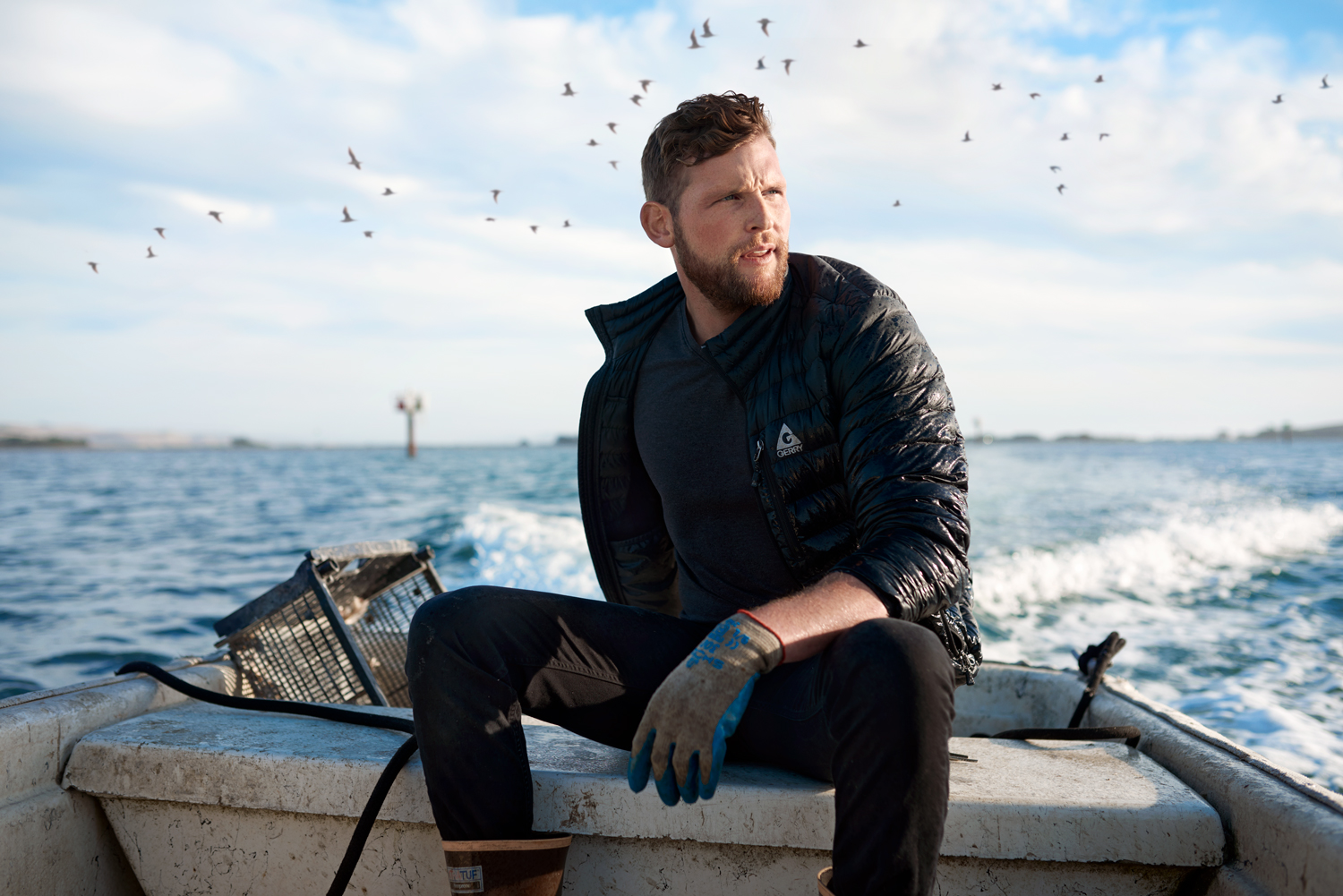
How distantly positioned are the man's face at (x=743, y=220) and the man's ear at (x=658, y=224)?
15 centimetres

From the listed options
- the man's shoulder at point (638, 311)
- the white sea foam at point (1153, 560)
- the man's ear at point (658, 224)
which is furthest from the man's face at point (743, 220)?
the white sea foam at point (1153, 560)

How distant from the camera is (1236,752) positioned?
180 cm

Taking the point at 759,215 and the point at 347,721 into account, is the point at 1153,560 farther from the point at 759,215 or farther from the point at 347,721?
the point at 347,721

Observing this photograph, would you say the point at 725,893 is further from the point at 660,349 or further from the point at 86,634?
the point at 86,634

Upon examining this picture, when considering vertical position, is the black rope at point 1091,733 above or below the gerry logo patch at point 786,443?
below

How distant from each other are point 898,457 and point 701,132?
3.16ft

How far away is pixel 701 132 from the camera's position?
203 cm

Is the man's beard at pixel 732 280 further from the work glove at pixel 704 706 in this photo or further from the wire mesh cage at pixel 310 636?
the wire mesh cage at pixel 310 636

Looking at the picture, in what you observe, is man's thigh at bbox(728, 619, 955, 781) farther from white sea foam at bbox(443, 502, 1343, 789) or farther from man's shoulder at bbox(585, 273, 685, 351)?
white sea foam at bbox(443, 502, 1343, 789)

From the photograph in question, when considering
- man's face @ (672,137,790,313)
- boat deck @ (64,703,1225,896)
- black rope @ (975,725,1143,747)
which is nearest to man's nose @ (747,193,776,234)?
man's face @ (672,137,790,313)

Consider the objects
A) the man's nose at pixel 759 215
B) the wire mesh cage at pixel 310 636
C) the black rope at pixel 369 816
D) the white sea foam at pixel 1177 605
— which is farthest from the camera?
the white sea foam at pixel 1177 605

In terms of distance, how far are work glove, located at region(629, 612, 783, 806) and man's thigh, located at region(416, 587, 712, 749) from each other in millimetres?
358

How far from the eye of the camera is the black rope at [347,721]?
1727 mm

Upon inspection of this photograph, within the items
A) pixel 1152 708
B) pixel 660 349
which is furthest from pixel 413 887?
pixel 1152 708
